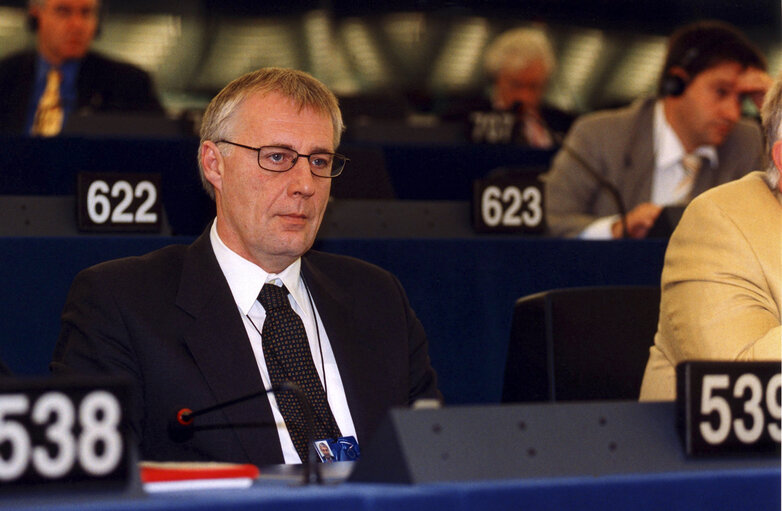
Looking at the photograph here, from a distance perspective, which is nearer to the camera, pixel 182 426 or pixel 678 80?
pixel 182 426

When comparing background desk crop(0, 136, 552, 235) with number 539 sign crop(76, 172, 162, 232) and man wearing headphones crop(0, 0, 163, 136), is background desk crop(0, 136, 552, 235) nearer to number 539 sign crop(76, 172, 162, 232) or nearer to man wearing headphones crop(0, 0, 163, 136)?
number 539 sign crop(76, 172, 162, 232)

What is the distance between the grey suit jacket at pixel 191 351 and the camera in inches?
66.5

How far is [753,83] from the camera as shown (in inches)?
140

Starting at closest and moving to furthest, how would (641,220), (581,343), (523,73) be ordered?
(581,343)
(641,220)
(523,73)

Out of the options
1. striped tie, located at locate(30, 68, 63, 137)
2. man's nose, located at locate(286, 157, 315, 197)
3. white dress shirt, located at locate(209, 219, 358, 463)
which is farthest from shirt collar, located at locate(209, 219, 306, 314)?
striped tie, located at locate(30, 68, 63, 137)

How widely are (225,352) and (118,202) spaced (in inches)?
33.1

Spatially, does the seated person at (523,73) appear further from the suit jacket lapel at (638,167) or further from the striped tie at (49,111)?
the striped tie at (49,111)

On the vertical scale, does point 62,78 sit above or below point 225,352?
above

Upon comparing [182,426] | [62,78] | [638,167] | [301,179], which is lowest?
[182,426]

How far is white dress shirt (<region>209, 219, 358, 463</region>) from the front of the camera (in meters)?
1.82

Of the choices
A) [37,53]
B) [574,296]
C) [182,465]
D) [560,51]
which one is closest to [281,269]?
[574,296]

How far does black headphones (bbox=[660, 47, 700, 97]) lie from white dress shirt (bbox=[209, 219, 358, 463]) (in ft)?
6.80

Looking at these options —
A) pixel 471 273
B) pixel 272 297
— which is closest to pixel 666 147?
pixel 471 273

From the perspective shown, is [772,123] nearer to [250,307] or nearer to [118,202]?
[250,307]
